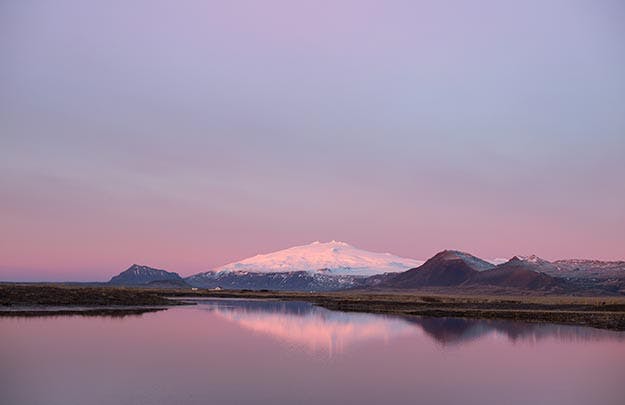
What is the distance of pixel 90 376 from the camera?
24.9 m

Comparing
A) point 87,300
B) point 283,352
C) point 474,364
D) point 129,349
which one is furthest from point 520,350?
point 87,300

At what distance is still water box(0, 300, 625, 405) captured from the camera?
2233 cm

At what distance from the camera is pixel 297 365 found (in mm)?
29359

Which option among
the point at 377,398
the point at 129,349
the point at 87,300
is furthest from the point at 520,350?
the point at 87,300

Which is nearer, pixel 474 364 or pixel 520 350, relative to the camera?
pixel 474 364

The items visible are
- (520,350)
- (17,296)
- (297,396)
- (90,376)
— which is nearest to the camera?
(297,396)

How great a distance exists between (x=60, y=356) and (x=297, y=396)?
47.2 ft

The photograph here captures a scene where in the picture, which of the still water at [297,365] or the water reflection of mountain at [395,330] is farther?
the water reflection of mountain at [395,330]

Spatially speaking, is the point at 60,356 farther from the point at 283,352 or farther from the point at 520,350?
the point at 520,350

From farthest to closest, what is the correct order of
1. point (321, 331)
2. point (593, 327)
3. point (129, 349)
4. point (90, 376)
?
point (593, 327), point (321, 331), point (129, 349), point (90, 376)

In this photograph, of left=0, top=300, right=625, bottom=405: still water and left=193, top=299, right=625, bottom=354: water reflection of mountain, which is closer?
left=0, top=300, right=625, bottom=405: still water

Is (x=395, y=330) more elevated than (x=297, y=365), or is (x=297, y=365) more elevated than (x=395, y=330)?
(x=395, y=330)

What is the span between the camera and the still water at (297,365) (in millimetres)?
22328

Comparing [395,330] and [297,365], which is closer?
[297,365]
